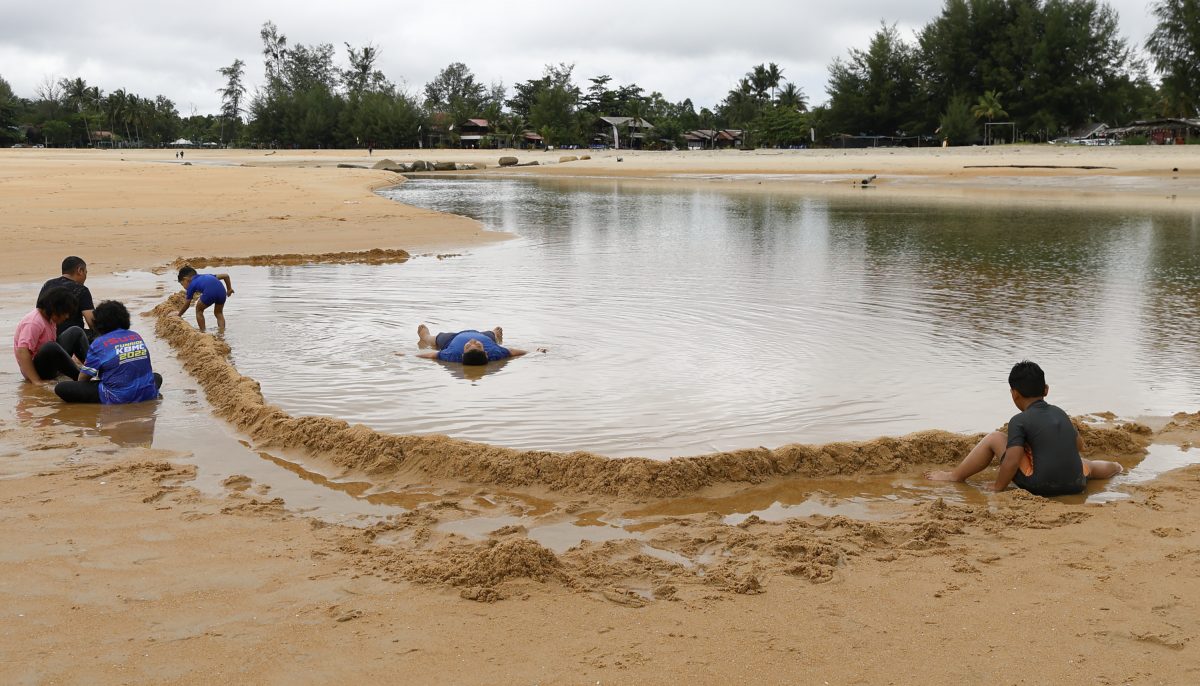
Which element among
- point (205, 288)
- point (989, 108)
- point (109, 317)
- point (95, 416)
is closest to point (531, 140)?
point (989, 108)

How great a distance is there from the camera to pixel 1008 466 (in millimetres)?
5652

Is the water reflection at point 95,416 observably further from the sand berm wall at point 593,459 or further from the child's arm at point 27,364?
the sand berm wall at point 593,459

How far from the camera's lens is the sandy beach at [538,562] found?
361 cm

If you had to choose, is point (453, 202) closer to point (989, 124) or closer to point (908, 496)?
point (908, 496)

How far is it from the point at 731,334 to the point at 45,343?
6.58 metres

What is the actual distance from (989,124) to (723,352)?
58581 mm

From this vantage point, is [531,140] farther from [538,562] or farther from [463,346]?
[538,562]

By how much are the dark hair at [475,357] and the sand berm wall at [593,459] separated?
2.09m

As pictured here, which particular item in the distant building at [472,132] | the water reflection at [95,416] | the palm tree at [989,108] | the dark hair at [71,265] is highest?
the distant building at [472,132]

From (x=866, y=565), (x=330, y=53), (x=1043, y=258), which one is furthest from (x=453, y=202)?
(x=330, y=53)

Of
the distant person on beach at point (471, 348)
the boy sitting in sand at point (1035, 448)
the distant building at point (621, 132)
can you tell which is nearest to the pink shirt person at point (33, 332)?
the distant person on beach at point (471, 348)

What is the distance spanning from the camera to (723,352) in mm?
9633

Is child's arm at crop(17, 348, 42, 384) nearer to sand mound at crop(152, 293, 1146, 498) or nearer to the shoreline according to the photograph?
sand mound at crop(152, 293, 1146, 498)

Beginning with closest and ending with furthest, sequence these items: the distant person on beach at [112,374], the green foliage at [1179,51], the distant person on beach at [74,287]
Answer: the distant person on beach at [112,374] → the distant person on beach at [74,287] → the green foliage at [1179,51]
